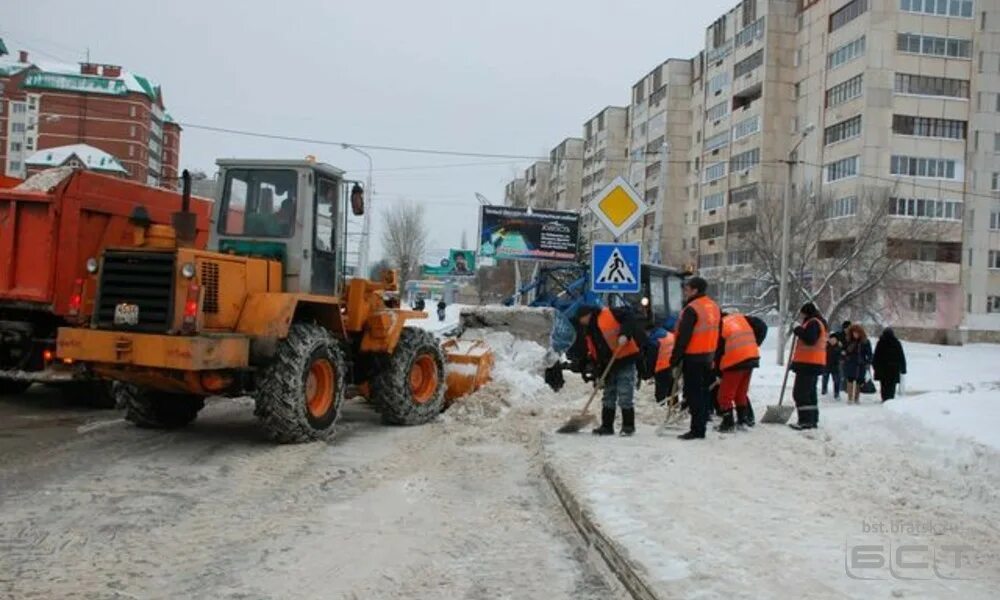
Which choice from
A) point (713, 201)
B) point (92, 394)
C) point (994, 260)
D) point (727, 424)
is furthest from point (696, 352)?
point (713, 201)

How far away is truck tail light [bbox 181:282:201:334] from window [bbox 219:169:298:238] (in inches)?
66.9

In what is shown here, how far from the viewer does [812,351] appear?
38.5ft

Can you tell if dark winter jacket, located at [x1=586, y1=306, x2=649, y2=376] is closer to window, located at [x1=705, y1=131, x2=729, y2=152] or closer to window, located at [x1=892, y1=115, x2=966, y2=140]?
window, located at [x1=892, y1=115, x2=966, y2=140]

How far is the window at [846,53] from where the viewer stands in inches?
2061

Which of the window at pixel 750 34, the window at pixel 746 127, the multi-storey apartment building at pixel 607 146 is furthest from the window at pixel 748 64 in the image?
the multi-storey apartment building at pixel 607 146

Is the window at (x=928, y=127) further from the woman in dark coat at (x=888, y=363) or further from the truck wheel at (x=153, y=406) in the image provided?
the truck wheel at (x=153, y=406)

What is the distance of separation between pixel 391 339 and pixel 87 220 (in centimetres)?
438

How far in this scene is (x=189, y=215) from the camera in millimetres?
9273

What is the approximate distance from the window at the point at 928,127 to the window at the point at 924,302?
Answer: 948cm

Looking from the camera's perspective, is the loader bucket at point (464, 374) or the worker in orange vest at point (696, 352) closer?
the worker in orange vest at point (696, 352)

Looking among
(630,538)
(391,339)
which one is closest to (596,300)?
(391,339)

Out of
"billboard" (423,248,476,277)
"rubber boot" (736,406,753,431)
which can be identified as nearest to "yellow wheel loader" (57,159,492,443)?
"rubber boot" (736,406,753,431)

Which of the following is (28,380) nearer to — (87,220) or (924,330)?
(87,220)

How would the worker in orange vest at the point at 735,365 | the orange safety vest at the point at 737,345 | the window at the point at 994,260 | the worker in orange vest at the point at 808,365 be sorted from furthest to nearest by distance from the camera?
the window at the point at 994,260, the worker in orange vest at the point at 808,365, the orange safety vest at the point at 737,345, the worker in orange vest at the point at 735,365
